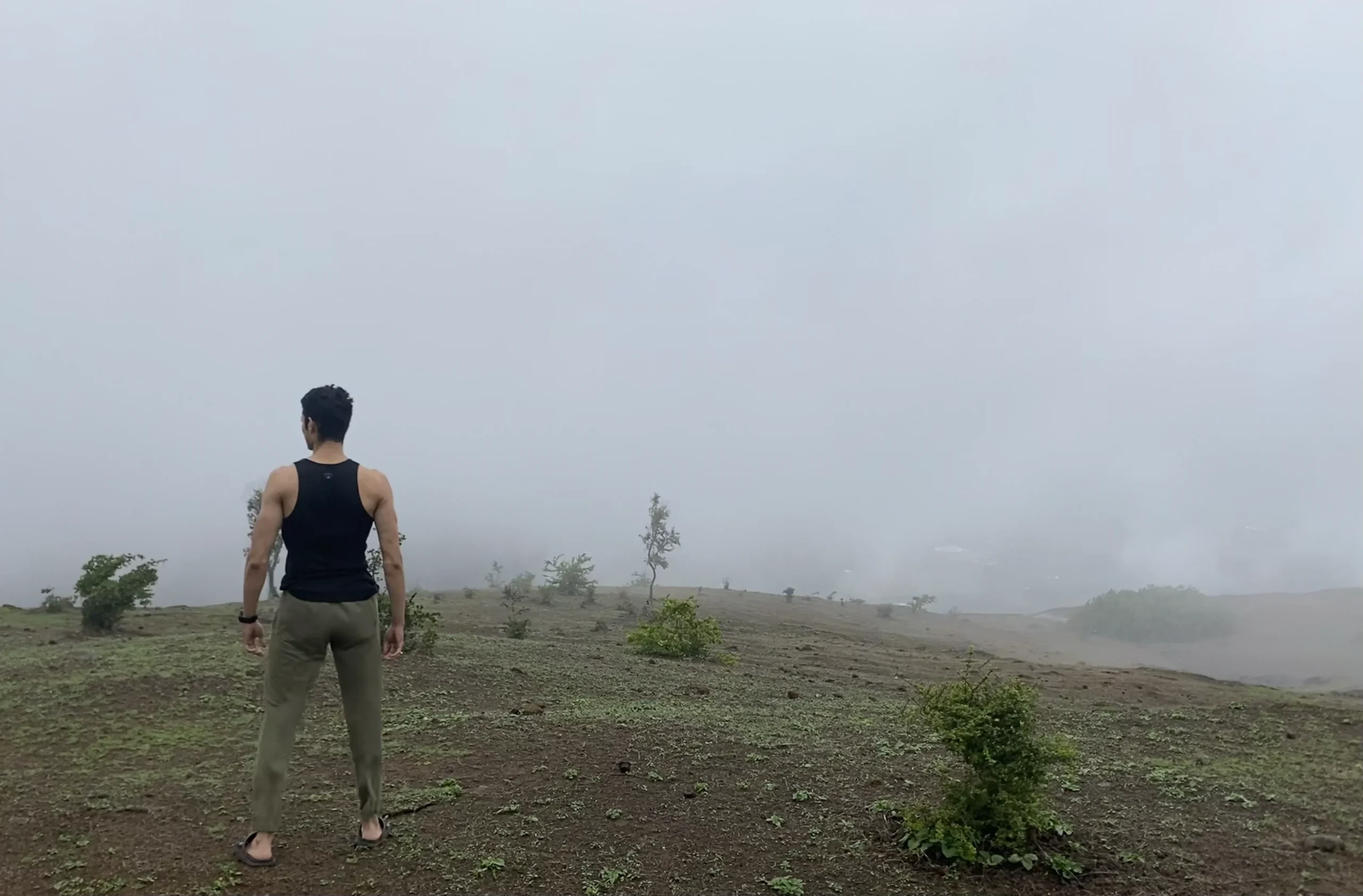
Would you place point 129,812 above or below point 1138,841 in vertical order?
below

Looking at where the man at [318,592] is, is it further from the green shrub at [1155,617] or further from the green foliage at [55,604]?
the green shrub at [1155,617]

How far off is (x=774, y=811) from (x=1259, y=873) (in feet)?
9.90

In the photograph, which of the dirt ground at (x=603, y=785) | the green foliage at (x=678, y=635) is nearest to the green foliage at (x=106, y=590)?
the dirt ground at (x=603, y=785)

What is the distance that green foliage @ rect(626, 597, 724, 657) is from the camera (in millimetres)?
16328

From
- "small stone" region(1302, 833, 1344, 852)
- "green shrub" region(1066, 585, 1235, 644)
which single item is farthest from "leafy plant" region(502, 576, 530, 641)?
"green shrub" region(1066, 585, 1235, 644)

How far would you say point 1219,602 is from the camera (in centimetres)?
4928

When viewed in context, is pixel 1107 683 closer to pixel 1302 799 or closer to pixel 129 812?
pixel 1302 799

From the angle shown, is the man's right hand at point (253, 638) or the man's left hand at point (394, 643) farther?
the man's left hand at point (394, 643)

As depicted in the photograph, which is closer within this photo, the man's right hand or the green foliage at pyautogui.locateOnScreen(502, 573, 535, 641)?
the man's right hand

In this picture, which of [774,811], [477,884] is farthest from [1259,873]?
[477,884]

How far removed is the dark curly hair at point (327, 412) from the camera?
15.1 feet

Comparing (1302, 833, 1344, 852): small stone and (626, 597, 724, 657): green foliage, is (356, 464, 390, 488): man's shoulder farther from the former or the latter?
(626, 597, 724, 657): green foliage

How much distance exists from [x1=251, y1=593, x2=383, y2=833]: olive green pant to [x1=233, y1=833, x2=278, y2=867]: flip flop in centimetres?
16

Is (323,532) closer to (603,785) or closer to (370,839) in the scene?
(370,839)
